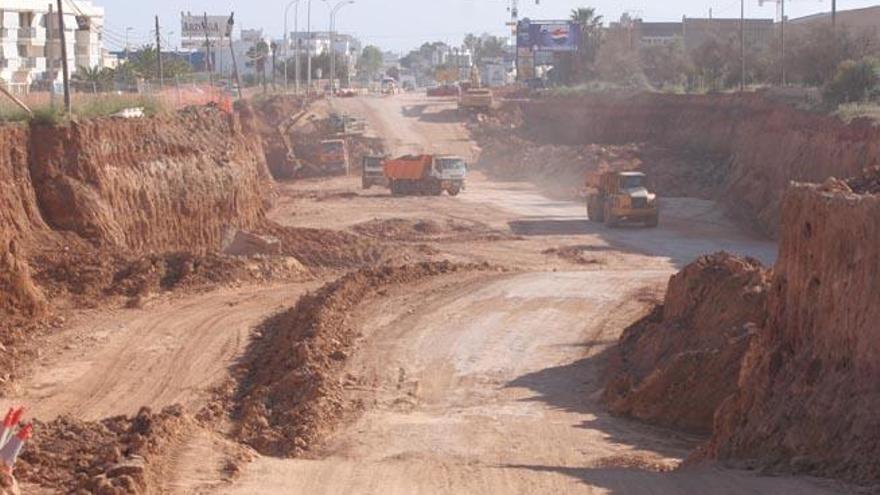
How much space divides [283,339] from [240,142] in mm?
26786

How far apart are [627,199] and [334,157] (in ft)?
102

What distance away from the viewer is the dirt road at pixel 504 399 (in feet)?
57.6

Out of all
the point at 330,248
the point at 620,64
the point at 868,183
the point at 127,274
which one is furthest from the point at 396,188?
the point at 620,64

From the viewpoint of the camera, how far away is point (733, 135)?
73188mm

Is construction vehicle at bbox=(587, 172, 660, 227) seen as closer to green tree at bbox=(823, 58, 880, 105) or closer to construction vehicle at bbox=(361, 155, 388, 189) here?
green tree at bbox=(823, 58, 880, 105)

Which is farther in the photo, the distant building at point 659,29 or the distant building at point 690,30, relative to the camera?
the distant building at point 659,29

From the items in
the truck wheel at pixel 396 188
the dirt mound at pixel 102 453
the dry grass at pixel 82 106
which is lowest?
the truck wheel at pixel 396 188

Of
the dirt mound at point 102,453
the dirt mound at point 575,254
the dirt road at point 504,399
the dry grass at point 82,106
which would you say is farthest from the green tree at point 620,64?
the dirt mound at point 102,453

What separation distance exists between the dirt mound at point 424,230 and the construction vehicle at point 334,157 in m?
25.6

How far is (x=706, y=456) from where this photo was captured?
19.4m

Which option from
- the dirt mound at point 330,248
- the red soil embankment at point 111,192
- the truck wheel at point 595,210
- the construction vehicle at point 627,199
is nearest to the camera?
the red soil embankment at point 111,192

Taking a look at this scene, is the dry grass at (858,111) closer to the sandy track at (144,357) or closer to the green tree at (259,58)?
the sandy track at (144,357)

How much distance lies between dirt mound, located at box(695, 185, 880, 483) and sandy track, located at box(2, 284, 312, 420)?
1062cm

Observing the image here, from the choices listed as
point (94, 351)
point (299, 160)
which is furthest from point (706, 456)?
point (299, 160)
